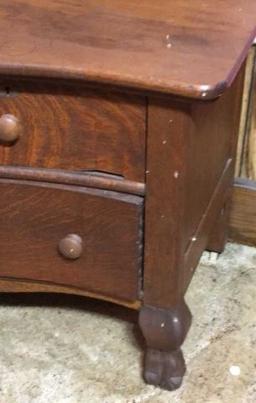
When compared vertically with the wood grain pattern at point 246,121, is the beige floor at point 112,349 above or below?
below

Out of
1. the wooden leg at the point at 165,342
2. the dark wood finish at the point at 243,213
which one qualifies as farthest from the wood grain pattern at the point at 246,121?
the wooden leg at the point at 165,342

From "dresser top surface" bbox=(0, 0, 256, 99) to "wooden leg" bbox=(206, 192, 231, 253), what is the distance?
1.50ft

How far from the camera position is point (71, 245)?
1.11m

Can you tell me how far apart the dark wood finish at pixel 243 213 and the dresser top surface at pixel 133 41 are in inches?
18.1

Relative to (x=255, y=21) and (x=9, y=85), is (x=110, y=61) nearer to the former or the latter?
(x=9, y=85)

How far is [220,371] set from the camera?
1.27m

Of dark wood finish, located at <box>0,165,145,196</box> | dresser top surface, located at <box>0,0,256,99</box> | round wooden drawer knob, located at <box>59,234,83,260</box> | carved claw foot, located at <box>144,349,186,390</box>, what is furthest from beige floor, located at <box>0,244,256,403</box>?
dresser top surface, located at <box>0,0,256,99</box>

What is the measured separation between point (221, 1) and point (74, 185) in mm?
379

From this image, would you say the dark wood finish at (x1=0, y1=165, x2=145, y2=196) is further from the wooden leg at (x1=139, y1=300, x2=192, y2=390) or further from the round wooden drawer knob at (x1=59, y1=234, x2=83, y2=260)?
the wooden leg at (x1=139, y1=300, x2=192, y2=390)

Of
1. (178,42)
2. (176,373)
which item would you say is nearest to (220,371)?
(176,373)

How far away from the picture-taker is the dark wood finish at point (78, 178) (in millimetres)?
1046

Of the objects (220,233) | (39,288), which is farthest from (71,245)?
(220,233)

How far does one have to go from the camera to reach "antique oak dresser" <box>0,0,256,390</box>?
96cm

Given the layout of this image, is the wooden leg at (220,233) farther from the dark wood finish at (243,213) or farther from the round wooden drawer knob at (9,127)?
the round wooden drawer knob at (9,127)
